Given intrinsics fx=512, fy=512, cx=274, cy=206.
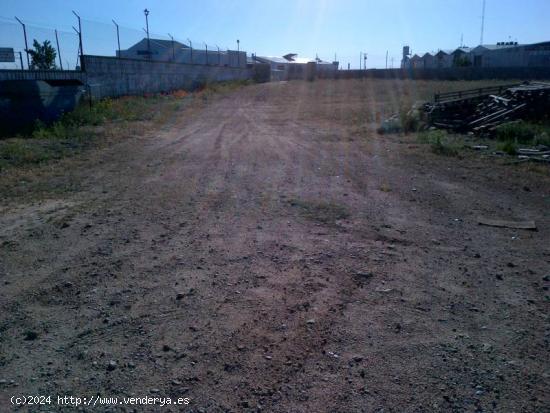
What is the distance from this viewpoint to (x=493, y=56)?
67.1 m

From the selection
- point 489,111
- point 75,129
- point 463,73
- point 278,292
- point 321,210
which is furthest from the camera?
point 463,73

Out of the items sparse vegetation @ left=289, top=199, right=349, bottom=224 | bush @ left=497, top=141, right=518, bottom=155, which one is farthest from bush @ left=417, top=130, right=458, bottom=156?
sparse vegetation @ left=289, top=199, right=349, bottom=224

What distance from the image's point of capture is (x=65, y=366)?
12.7ft

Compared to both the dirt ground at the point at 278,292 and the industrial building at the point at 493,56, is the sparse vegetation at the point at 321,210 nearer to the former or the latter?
the dirt ground at the point at 278,292

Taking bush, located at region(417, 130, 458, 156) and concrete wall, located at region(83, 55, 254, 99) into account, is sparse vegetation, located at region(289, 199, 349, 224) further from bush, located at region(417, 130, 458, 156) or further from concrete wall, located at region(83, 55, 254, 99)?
concrete wall, located at region(83, 55, 254, 99)

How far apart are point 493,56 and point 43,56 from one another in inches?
2432

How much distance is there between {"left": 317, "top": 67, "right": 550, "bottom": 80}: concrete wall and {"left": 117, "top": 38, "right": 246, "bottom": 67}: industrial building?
60.3 feet

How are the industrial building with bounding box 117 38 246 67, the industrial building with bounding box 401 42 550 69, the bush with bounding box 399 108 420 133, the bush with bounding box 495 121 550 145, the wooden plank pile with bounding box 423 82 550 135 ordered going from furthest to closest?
the industrial building with bounding box 401 42 550 69
the industrial building with bounding box 117 38 246 67
the bush with bounding box 399 108 420 133
the wooden plank pile with bounding box 423 82 550 135
the bush with bounding box 495 121 550 145

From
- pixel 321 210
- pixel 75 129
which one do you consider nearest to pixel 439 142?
pixel 321 210

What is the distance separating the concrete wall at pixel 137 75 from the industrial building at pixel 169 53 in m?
1.04

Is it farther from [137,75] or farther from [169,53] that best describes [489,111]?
[169,53]

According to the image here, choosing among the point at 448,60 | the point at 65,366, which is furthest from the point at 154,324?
the point at 448,60

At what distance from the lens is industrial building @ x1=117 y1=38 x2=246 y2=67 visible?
114 feet

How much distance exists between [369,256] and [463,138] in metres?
10.7
